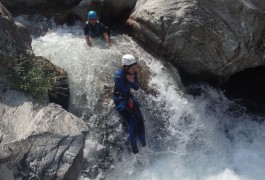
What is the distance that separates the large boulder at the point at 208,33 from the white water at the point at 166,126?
0.52m

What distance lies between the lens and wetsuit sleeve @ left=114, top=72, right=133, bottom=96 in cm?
705

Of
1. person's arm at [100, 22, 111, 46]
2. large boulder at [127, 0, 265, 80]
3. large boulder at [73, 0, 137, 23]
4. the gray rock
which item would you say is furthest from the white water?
large boulder at [73, 0, 137, 23]

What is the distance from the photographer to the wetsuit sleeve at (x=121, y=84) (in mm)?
7055

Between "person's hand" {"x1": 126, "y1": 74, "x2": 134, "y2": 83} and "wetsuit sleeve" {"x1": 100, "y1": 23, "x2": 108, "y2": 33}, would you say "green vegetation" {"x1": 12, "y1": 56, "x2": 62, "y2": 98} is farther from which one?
"wetsuit sleeve" {"x1": 100, "y1": 23, "x2": 108, "y2": 33}

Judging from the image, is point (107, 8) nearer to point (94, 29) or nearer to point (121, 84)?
point (94, 29)

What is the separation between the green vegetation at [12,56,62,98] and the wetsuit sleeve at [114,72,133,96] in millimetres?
1377

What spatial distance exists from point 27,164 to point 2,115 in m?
1.23

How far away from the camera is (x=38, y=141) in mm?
6281

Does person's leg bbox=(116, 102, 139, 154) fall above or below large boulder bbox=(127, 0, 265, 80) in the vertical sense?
below

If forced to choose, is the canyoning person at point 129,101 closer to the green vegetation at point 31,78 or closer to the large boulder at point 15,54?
the large boulder at point 15,54

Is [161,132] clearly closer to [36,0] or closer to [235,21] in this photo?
[235,21]

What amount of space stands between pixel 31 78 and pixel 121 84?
1853 millimetres

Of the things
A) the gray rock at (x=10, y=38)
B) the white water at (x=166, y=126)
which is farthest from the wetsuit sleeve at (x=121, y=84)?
the gray rock at (x=10, y=38)

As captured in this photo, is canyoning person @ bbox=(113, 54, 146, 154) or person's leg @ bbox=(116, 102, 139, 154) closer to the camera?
canyoning person @ bbox=(113, 54, 146, 154)
